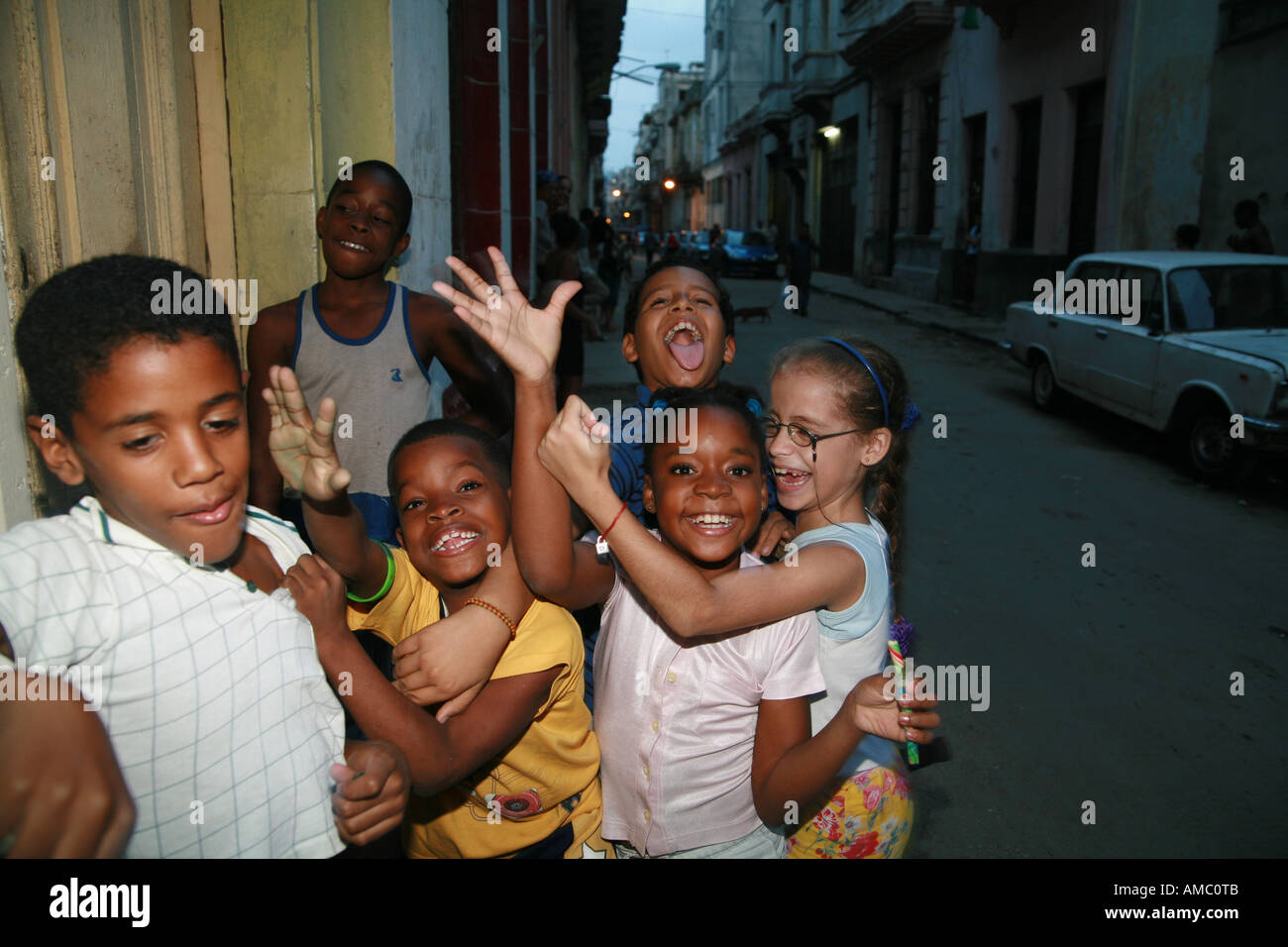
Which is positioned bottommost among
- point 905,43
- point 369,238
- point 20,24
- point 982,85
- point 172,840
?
point 172,840

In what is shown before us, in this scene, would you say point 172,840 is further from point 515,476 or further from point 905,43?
point 905,43

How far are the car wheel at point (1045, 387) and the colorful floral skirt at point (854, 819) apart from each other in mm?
8055

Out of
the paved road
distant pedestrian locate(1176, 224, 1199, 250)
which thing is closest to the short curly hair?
the paved road

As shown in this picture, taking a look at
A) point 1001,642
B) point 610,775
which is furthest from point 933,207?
point 610,775

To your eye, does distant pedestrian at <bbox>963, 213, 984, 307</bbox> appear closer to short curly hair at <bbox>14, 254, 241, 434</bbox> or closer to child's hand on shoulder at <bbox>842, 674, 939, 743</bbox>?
child's hand on shoulder at <bbox>842, 674, 939, 743</bbox>

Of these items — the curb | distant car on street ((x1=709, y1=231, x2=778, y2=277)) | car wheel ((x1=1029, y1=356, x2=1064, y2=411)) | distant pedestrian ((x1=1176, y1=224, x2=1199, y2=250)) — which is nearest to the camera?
car wheel ((x1=1029, y1=356, x2=1064, y2=411))

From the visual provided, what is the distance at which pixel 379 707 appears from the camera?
142 cm

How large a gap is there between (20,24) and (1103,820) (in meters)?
3.50

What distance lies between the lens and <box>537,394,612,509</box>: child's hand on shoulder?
150 cm

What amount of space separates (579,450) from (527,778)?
2.24 ft

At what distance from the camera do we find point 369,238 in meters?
2.58

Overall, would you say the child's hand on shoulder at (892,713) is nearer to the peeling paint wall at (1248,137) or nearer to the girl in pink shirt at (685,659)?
the girl in pink shirt at (685,659)

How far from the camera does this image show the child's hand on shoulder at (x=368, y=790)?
4.31 feet

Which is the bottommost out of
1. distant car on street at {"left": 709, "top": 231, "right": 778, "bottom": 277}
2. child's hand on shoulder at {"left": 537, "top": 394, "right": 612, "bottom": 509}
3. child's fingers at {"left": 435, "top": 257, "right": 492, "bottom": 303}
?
child's hand on shoulder at {"left": 537, "top": 394, "right": 612, "bottom": 509}
